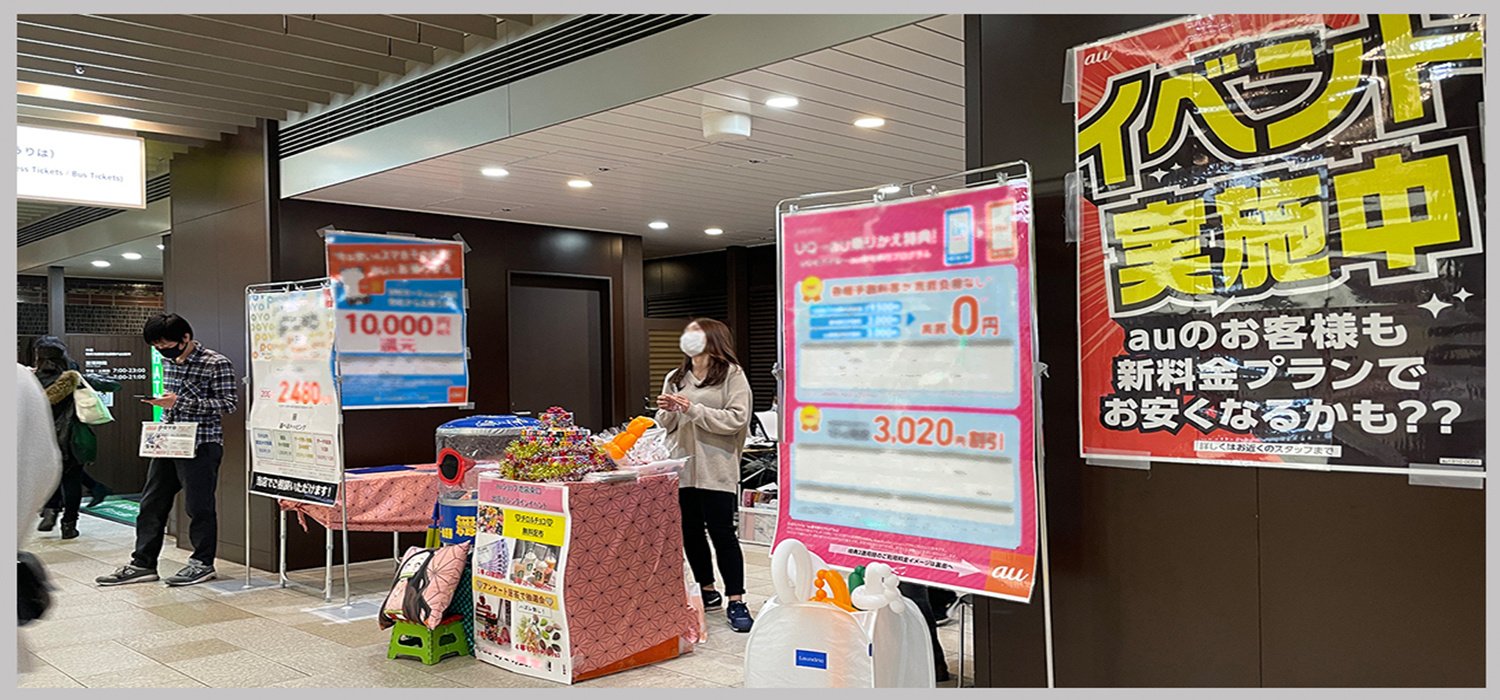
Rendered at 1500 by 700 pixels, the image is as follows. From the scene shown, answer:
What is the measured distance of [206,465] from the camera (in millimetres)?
6289

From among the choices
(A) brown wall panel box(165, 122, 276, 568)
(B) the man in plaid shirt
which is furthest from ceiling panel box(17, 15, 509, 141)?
(B) the man in plaid shirt

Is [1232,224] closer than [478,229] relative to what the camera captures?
Yes

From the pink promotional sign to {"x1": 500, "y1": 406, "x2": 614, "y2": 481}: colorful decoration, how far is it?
113 cm

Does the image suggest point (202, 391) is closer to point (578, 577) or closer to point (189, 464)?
point (189, 464)

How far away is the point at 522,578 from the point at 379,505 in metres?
2.07

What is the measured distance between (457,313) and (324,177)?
1.24 m

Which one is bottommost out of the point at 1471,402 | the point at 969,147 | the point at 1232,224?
the point at 1471,402

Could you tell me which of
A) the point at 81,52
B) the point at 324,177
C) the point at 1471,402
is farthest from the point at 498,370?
the point at 1471,402

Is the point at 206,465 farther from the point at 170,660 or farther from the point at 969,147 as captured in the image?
the point at 969,147

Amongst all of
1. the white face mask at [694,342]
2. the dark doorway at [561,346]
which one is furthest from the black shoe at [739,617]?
the dark doorway at [561,346]

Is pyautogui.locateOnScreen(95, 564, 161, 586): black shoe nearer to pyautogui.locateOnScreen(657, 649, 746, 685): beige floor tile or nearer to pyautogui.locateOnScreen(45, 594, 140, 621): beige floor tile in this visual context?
pyautogui.locateOnScreen(45, 594, 140, 621): beige floor tile

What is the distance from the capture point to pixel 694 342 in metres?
4.96

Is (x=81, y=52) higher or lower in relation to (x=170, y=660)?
higher

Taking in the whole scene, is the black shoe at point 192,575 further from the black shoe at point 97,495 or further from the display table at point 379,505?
the black shoe at point 97,495
